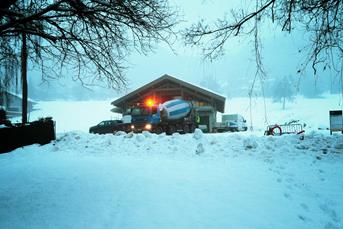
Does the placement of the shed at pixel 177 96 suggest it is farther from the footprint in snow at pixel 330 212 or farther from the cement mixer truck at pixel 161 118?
the footprint in snow at pixel 330 212

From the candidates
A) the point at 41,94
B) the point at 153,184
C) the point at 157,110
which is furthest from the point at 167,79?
the point at 41,94

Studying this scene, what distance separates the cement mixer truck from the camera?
2236 cm

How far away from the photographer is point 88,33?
18.9ft

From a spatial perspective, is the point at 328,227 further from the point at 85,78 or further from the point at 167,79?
the point at 167,79

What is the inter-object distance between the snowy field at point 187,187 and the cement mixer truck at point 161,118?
556 inches

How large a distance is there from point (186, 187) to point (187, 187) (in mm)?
19

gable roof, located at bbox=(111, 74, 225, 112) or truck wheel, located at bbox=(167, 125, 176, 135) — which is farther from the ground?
gable roof, located at bbox=(111, 74, 225, 112)

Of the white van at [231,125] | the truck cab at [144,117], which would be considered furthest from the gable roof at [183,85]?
the truck cab at [144,117]

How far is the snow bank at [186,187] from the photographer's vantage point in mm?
4152

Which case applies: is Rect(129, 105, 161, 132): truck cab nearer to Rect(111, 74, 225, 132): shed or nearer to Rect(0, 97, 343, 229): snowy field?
Rect(111, 74, 225, 132): shed

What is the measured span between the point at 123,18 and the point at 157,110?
1783 cm

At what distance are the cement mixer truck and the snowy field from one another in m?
14.1

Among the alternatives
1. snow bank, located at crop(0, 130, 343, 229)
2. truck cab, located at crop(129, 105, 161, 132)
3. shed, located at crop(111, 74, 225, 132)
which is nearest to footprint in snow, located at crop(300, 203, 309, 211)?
snow bank, located at crop(0, 130, 343, 229)

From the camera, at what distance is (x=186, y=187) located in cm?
509
